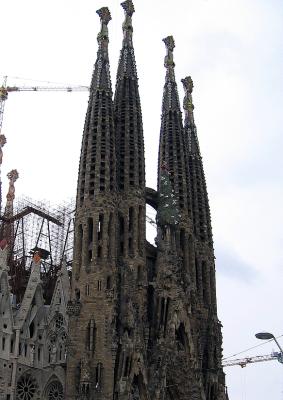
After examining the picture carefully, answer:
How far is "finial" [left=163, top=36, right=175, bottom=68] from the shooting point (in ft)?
208

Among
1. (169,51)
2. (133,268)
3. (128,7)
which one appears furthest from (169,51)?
(133,268)

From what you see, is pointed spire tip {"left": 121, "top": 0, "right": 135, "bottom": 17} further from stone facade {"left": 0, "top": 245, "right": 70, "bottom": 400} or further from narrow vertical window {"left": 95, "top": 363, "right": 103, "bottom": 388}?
narrow vertical window {"left": 95, "top": 363, "right": 103, "bottom": 388}

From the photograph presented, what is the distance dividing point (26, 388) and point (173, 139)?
24.7 meters

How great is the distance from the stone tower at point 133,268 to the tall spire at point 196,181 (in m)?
0.14

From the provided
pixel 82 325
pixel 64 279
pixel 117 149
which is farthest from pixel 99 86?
pixel 82 325

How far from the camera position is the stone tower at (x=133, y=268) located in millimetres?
42719

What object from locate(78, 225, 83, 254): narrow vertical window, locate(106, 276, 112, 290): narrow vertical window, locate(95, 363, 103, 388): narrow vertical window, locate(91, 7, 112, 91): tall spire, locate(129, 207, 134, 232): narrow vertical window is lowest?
locate(95, 363, 103, 388): narrow vertical window

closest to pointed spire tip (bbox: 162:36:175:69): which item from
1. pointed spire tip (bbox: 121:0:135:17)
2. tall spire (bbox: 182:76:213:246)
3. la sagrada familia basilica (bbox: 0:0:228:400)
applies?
tall spire (bbox: 182:76:213:246)

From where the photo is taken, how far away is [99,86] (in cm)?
5234

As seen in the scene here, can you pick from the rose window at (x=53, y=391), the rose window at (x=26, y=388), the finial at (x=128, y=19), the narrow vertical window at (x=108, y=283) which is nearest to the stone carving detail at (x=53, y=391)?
the rose window at (x=53, y=391)

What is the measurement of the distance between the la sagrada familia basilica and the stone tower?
8cm

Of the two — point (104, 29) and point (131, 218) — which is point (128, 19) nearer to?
point (104, 29)

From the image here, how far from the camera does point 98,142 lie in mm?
49062

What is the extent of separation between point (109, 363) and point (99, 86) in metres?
22.2
